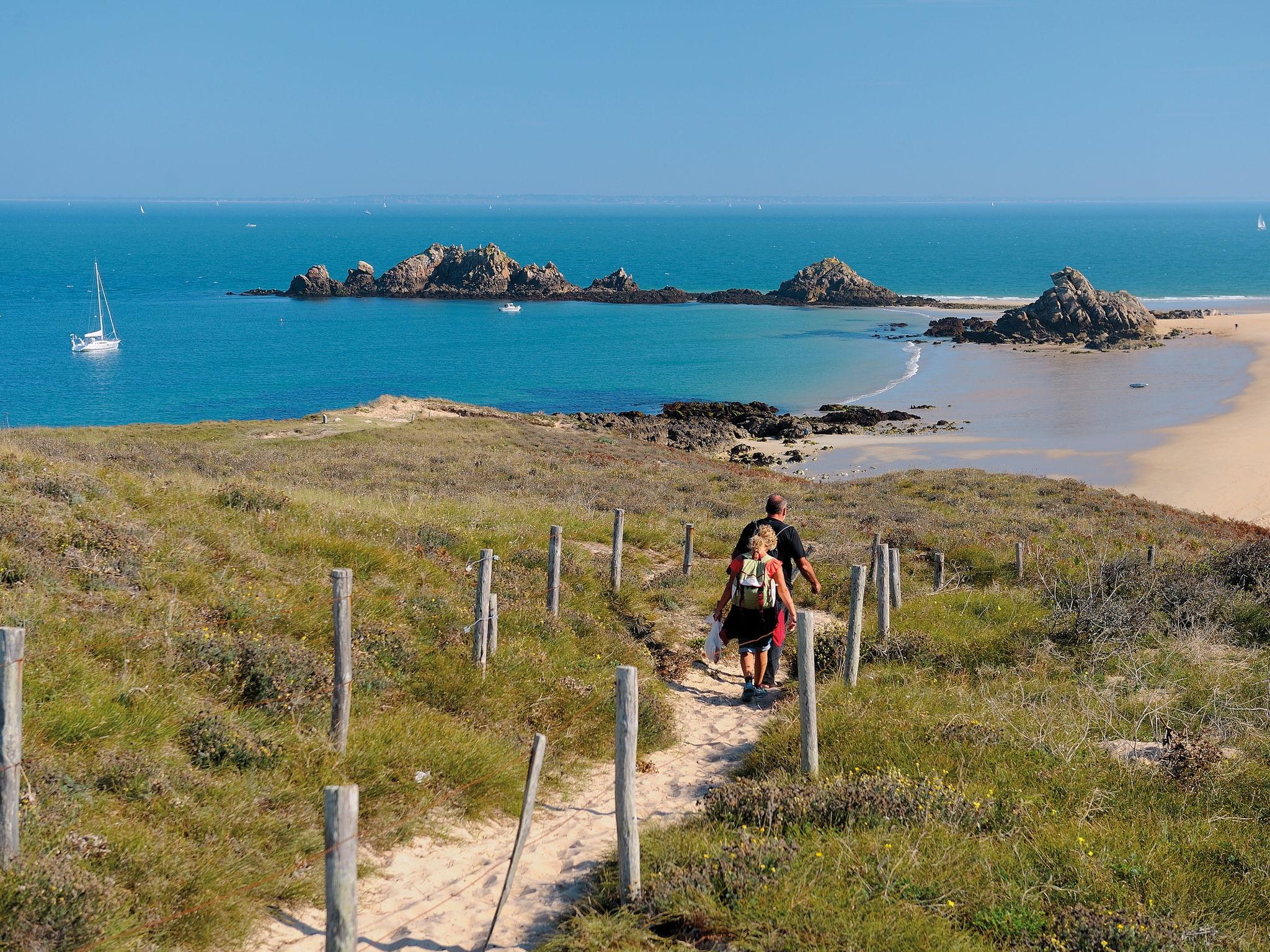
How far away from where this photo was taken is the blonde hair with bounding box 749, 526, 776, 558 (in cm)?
938

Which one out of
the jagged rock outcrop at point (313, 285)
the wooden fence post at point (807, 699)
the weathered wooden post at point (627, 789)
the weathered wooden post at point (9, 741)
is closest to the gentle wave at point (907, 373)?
the wooden fence post at point (807, 699)

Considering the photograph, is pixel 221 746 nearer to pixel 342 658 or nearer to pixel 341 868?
pixel 342 658

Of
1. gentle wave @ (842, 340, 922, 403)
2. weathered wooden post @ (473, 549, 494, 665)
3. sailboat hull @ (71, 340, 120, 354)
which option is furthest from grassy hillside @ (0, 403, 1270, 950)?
sailboat hull @ (71, 340, 120, 354)

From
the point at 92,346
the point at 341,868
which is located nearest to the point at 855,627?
the point at 341,868

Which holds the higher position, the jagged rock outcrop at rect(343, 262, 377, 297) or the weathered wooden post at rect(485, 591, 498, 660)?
the jagged rock outcrop at rect(343, 262, 377, 297)

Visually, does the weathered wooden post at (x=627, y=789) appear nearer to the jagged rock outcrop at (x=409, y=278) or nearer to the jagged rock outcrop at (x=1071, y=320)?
the jagged rock outcrop at (x=1071, y=320)

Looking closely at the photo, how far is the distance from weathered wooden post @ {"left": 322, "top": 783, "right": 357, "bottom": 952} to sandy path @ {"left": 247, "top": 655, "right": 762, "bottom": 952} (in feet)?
3.86

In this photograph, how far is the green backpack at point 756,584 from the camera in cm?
938

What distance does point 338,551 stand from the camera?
35.3 feet

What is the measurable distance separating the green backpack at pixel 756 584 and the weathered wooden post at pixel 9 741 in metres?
6.21

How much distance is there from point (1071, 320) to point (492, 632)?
83108 millimetres

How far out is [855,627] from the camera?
9.09 metres

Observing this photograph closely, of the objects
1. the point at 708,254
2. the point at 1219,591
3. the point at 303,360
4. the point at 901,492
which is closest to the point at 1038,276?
the point at 708,254

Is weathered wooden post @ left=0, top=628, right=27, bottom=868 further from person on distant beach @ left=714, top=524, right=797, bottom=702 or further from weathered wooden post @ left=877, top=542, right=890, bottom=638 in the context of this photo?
weathered wooden post @ left=877, top=542, right=890, bottom=638
